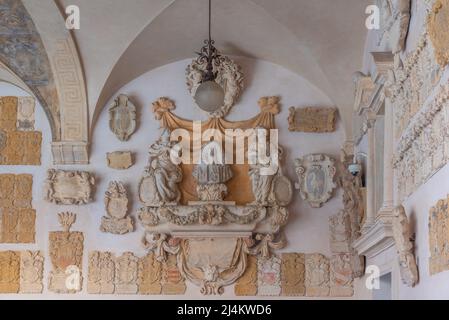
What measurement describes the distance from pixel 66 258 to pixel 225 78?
3238mm

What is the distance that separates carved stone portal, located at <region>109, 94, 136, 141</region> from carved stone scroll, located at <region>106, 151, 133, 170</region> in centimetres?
23

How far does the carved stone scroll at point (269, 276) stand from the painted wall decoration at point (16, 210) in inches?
122

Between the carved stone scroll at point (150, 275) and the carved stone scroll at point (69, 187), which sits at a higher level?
the carved stone scroll at point (69, 187)

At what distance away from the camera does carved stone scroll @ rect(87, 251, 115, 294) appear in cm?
1124

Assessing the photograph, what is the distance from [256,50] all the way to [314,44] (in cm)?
102

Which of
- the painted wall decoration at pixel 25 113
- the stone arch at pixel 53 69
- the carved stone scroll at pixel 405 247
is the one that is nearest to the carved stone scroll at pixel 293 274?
the stone arch at pixel 53 69

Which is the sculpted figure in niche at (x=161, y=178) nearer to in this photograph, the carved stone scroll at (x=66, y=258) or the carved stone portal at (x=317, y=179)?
the carved stone scroll at (x=66, y=258)

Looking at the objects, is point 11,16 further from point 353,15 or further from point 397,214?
point 397,214

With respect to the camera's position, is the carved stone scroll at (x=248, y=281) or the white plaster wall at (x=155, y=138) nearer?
the carved stone scroll at (x=248, y=281)

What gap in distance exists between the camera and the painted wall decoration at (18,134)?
11648 millimetres

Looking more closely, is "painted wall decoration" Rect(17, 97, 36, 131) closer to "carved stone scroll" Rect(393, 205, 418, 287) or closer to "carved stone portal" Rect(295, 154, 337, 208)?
"carved stone portal" Rect(295, 154, 337, 208)

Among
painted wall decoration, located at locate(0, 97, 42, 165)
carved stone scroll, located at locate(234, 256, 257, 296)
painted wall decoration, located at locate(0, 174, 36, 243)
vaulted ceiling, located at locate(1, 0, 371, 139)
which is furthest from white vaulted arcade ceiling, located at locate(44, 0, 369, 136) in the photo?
carved stone scroll, located at locate(234, 256, 257, 296)

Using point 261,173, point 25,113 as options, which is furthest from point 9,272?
point 261,173

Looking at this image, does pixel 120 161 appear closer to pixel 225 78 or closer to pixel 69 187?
pixel 69 187
